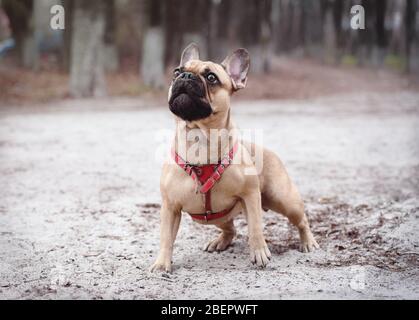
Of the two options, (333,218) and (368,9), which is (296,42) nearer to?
(368,9)

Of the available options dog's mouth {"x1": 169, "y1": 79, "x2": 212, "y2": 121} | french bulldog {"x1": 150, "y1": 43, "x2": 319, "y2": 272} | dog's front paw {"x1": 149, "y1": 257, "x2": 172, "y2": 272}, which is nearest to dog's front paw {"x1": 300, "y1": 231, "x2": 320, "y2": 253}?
french bulldog {"x1": 150, "y1": 43, "x2": 319, "y2": 272}

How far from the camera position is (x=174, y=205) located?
4.73 meters

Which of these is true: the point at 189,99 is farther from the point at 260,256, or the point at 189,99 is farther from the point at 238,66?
the point at 260,256

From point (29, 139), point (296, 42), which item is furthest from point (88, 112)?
point (296, 42)

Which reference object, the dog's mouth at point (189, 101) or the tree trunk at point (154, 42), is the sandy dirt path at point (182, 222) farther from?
the tree trunk at point (154, 42)

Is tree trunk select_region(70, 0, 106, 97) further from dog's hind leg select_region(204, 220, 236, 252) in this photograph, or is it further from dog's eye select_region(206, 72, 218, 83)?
dog's eye select_region(206, 72, 218, 83)

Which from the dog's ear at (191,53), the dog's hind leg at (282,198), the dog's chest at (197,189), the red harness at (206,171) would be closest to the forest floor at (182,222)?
the dog's hind leg at (282,198)

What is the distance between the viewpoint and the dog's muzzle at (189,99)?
4.42 metres

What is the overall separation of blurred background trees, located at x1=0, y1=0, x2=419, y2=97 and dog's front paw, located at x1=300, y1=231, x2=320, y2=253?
1304 cm

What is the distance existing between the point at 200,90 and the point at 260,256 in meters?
1.42

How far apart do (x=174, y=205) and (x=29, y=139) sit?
726 centimetres

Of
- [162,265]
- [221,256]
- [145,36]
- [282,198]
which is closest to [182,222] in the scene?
[221,256]

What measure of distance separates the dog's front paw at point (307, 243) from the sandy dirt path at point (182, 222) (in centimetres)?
7

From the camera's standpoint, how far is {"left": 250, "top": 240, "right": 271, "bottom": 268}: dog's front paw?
15.8ft
